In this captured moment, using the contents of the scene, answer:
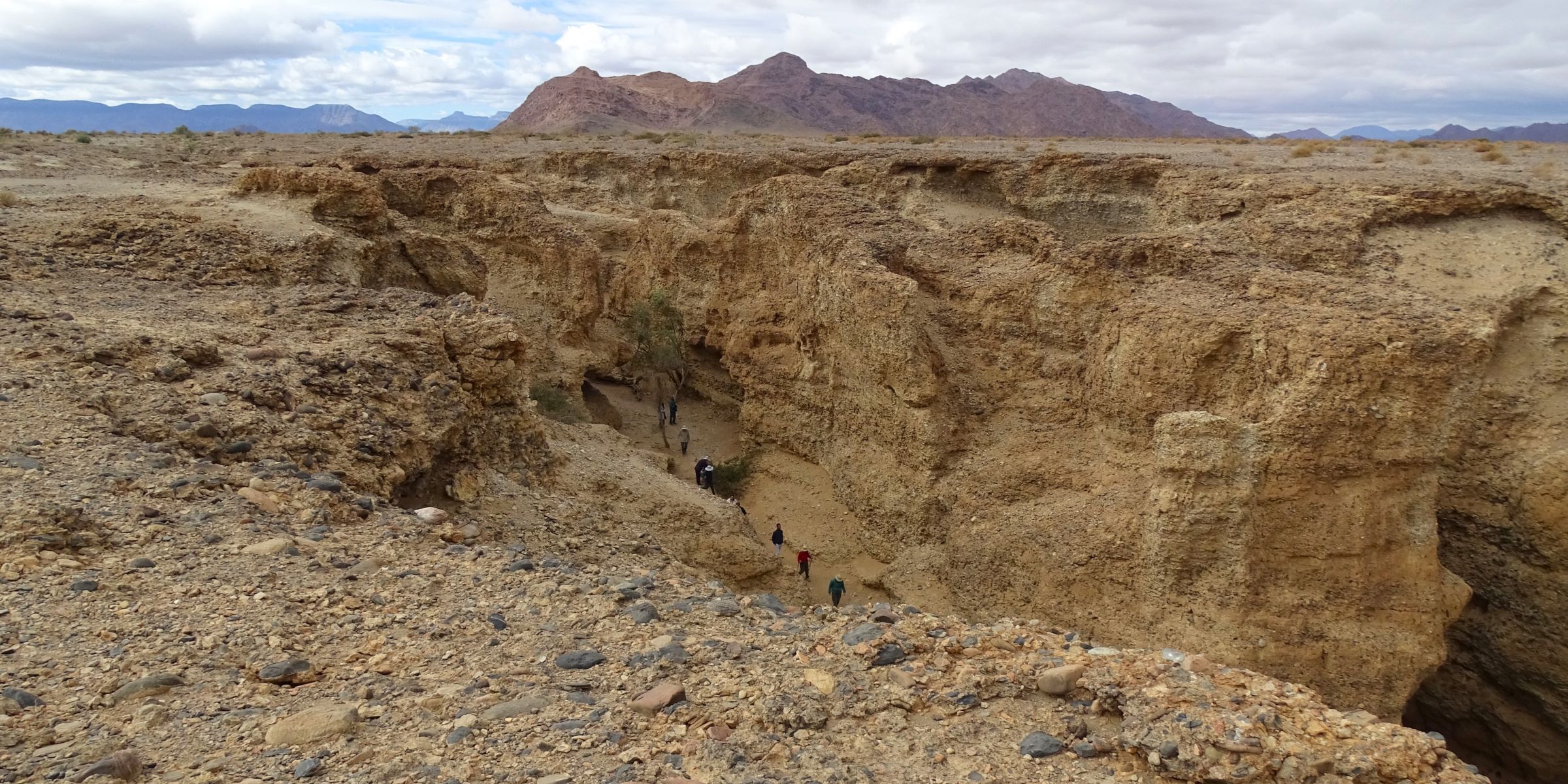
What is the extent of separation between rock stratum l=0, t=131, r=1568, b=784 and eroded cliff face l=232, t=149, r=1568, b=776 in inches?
2.1

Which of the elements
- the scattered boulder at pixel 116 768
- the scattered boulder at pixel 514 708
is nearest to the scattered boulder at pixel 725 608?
the scattered boulder at pixel 514 708

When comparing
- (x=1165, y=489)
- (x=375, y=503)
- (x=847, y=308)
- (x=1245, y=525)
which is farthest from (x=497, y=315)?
(x=1245, y=525)

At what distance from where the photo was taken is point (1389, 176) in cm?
1380

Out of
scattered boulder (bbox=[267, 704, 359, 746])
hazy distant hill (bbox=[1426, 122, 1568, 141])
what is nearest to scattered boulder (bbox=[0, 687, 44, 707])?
scattered boulder (bbox=[267, 704, 359, 746])

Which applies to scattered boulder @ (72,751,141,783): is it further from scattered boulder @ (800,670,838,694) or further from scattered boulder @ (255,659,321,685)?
scattered boulder @ (800,670,838,694)

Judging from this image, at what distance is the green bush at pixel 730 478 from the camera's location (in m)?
15.7

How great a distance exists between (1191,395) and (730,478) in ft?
26.4

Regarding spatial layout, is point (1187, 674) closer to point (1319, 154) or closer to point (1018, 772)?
point (1018, 772)

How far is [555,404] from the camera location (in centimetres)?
1501

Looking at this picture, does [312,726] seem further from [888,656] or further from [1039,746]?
[1039,746]

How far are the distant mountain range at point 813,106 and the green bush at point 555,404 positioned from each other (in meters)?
54.3

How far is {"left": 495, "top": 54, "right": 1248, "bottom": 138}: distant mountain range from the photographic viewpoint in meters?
74.4

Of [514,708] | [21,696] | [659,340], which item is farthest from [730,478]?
[21,696]

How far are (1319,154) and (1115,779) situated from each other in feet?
65.6
